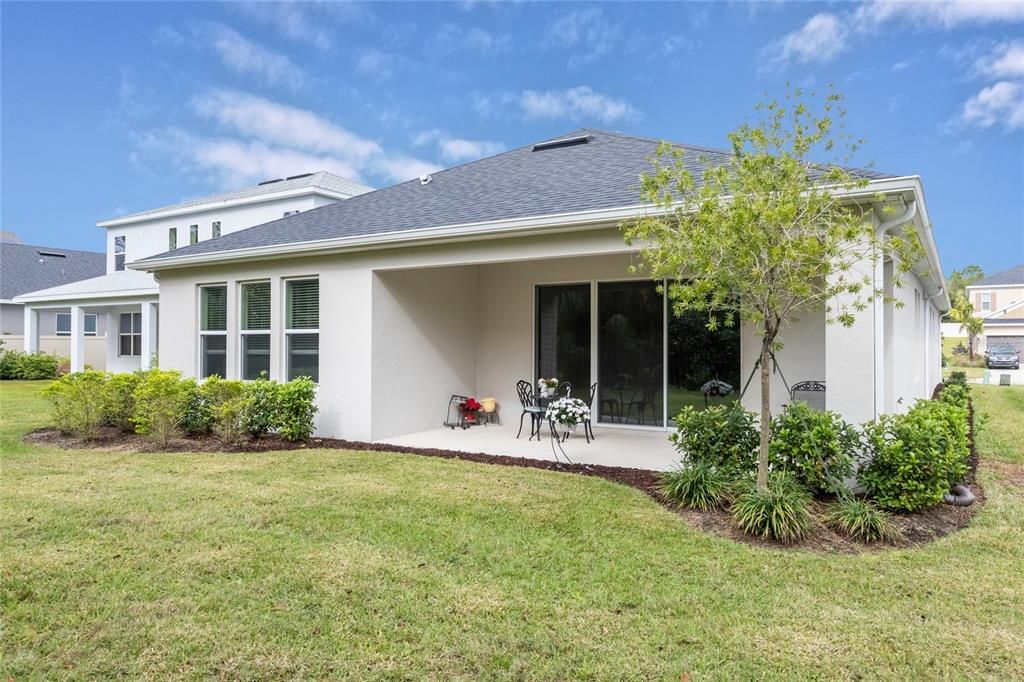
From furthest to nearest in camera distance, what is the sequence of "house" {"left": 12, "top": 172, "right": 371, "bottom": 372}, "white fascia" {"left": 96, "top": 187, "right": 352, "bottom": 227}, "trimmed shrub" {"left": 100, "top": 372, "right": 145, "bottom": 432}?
"white fascia" {"left": 96, "top": 187, "right": 352, "bottom": 227} → "house" {"left": 12, "top": 172, "right": 371, "bottom": 372} → "trimmed shrub" {"left": 100, "top": 372, "right": 145, "bottom": 432}

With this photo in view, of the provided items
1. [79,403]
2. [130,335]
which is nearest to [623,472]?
[79,403]

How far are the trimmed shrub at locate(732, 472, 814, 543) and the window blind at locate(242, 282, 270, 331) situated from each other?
7.66 meters

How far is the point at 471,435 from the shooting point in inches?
365

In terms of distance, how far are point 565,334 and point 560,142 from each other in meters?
4.28

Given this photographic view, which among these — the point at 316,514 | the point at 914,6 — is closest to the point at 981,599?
the point at 316,514

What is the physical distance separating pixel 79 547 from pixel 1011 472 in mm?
9417

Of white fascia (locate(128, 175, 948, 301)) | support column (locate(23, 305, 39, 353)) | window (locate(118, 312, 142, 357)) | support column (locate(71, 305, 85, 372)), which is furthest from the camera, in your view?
support column (locate(23, 305, 39, 353))

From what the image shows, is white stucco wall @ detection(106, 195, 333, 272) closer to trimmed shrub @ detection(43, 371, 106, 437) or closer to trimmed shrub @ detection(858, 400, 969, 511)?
trimmed shrub @ detection(43, 371, 106, 437)

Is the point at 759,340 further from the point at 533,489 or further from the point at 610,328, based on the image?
the point at 533,489

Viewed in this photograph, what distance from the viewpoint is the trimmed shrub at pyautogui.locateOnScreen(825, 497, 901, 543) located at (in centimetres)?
467

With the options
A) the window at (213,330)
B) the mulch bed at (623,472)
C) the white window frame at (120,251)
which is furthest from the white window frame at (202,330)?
the white window frame at (120,251)

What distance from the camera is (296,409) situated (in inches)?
334

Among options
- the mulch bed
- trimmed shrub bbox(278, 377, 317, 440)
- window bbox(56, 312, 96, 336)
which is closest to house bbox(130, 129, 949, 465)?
trimmed shrub bbox(278, 377, 317, 440)

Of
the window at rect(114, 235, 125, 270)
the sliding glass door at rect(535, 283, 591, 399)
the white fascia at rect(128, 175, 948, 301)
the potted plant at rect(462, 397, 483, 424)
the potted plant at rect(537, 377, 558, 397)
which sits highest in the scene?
the window at rect(114, 235, 125, 270)
